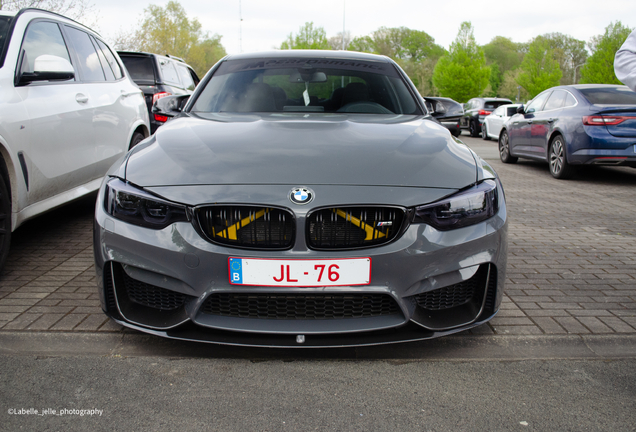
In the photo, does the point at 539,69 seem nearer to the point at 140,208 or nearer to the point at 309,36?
the point at 309,36

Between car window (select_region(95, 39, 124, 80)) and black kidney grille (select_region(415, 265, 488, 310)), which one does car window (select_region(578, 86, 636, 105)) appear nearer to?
car window (select_region(95, 39, 124, 80))

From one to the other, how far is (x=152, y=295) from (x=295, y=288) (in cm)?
67

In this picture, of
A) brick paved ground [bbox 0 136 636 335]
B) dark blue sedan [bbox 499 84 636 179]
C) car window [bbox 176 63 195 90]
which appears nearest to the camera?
brick paved ground [bbox 0 136 636 335]

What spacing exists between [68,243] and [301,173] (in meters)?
2.87

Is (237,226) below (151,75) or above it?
below

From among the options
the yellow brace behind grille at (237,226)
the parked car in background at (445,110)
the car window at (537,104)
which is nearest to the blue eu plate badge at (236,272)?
the yellow brace behind grille at (237,226)

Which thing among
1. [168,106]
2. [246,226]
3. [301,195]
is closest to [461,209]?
[301,195]

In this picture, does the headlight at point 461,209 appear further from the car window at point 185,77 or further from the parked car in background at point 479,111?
the parked car in background at point 479,111

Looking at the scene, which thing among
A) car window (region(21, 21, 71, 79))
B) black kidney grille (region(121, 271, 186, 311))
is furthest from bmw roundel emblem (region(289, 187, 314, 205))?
car window (region(21, 21, 71, 79))

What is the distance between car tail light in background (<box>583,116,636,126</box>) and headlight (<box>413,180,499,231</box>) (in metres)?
6.45

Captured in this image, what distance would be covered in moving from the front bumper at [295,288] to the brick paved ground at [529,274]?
498mm

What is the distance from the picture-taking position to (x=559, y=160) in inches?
339

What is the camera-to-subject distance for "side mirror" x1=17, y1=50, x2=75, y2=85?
11.5 feet

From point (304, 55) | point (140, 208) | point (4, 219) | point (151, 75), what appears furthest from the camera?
point (151, 75)
